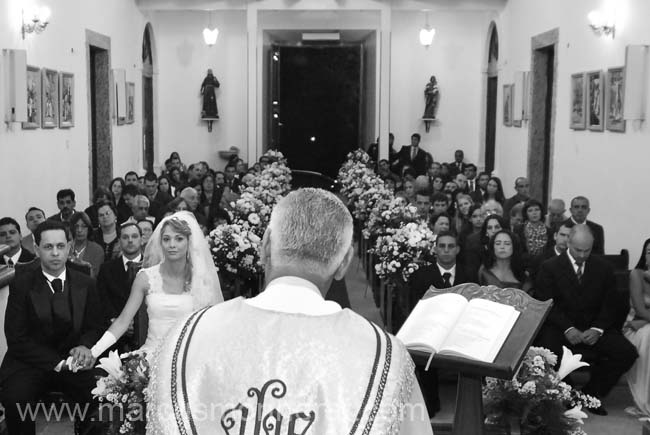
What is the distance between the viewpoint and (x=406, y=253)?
29.5ft

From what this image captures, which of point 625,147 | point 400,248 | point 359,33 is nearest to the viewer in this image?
point 400,248

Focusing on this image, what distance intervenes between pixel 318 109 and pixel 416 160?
16.6 ft

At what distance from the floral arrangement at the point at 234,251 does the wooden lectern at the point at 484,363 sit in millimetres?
4803

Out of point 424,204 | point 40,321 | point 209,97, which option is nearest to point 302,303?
point 40,321

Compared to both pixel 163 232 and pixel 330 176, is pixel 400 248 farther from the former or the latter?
→ pixel 330 176

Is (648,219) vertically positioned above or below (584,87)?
below

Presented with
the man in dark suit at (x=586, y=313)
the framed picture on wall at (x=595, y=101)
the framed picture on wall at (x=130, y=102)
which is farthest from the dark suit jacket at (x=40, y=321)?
the framed picture on wall at (x=130, y=102)

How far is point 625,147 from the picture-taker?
13008 mm

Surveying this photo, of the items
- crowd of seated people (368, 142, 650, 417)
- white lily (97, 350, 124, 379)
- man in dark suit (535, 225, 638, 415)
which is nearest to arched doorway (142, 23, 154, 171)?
crowd of seated people (368, 142, 650, 417)

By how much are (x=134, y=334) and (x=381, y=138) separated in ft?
48.2

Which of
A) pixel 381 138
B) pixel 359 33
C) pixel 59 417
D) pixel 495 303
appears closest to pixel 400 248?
pixel 59 417

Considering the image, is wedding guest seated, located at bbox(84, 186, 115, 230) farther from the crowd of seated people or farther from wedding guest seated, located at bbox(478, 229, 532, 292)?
wedding guest seated, located at bbox(478, 229, 532, 292)

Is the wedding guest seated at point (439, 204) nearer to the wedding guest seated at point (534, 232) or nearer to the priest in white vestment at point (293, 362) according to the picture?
the wedding guest seated at point (534, 232)

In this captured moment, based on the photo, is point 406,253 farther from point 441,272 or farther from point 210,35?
point 210,35
